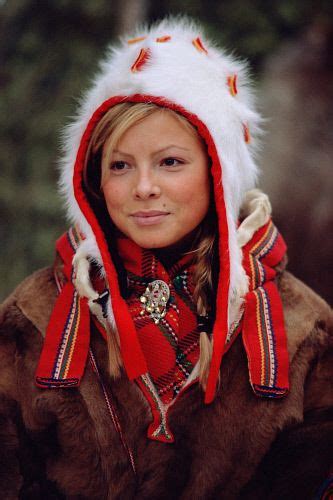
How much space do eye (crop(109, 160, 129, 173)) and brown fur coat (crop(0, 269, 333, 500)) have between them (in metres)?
0.50

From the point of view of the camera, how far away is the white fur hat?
55.6 inches

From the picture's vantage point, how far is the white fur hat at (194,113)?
1411 millimetres

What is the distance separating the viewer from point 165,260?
5.33 feet

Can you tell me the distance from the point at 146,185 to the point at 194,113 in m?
0.23

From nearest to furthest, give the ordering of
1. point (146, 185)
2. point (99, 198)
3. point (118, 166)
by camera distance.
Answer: point (146, 185) < point (118, 166) < point (99, 198)

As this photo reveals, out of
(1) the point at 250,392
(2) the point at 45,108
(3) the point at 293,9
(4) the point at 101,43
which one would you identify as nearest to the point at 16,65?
(2) the point at 45,108

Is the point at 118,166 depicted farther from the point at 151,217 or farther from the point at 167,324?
the point at 167,324

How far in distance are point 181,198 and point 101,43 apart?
1.92 meters

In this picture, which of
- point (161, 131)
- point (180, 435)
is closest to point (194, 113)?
point (161, 131)

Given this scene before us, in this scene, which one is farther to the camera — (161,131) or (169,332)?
(169,332)

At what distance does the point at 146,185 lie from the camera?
1.41 m

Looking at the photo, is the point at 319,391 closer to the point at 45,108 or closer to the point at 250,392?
the point at 250,392

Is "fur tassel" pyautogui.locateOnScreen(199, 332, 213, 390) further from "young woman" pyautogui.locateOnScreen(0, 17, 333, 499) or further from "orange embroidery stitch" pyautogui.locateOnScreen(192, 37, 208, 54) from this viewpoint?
"orange embroidery stitch" pyautogui.locateOnScreen(192, 37, 208, 54)

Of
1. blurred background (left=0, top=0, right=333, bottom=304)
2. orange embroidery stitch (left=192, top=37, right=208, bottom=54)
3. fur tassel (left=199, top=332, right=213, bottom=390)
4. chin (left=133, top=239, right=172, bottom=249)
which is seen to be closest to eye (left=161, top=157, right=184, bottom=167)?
chin (left=133, top=239, right=172, bottom=249)
